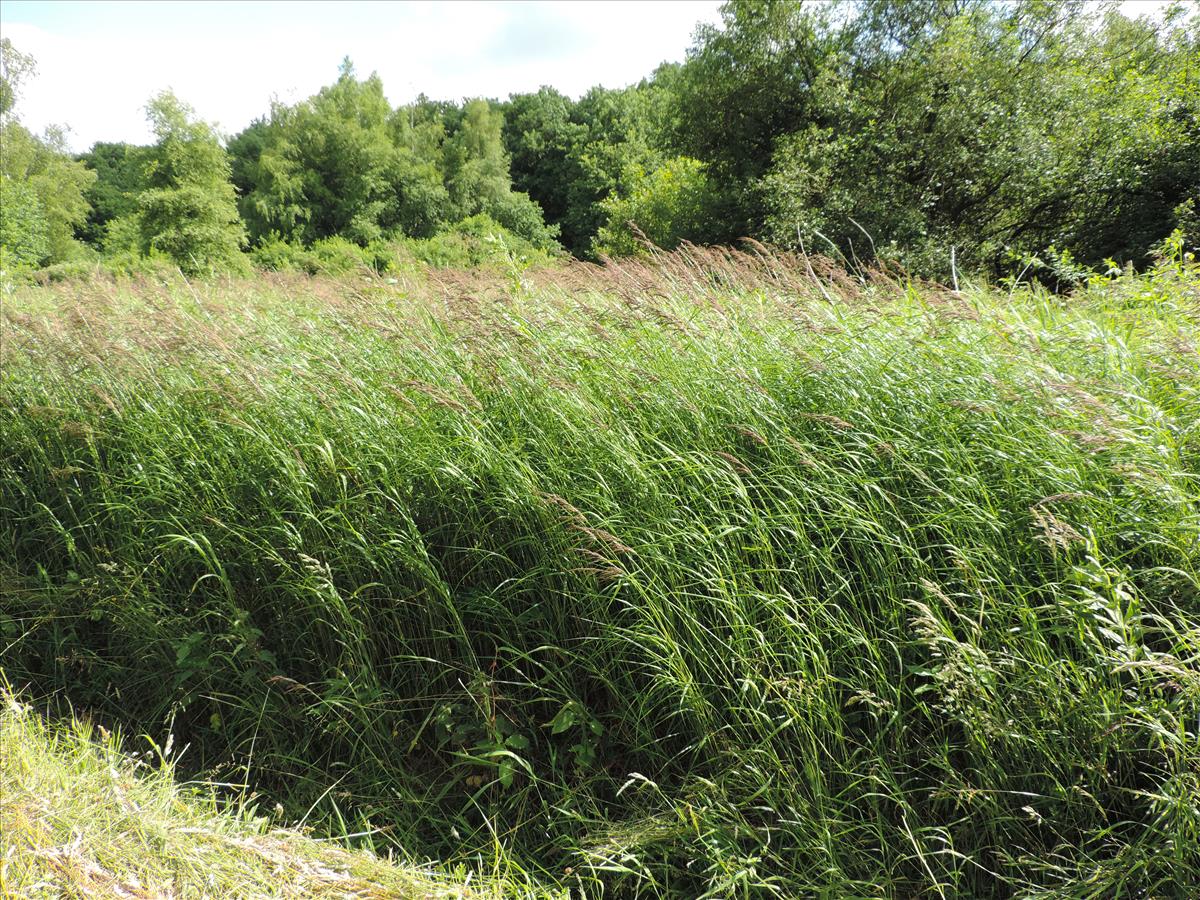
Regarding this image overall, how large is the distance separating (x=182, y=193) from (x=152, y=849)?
892 inches

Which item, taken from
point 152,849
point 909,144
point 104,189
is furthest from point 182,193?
point 104,189

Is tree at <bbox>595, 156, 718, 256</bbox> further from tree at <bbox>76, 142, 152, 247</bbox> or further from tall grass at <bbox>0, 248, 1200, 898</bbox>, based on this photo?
tree at <bbox>76, 142, 152, 247</bbox>

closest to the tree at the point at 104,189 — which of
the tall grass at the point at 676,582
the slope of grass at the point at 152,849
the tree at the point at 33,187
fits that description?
the tree at the point at 33,187

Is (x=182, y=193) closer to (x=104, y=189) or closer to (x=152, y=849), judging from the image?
(x=152, y=849)

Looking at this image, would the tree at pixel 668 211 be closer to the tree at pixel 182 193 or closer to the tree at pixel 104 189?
the tree at pixel 182 193

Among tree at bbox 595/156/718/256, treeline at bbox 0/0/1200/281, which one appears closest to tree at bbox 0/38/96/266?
treeline at bbox 0/0/1200/281

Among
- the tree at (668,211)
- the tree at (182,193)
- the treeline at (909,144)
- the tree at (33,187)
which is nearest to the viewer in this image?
the treeline at (909,144)

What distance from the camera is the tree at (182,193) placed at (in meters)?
21.2

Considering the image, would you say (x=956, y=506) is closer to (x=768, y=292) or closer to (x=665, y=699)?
(x=665, y=699)

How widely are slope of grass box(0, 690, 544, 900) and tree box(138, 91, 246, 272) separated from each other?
20.5 m

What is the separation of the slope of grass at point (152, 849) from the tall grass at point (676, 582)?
0.72 ft

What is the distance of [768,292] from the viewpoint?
3.89 meters

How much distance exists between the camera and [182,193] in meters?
21.1

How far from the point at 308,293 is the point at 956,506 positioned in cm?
555
